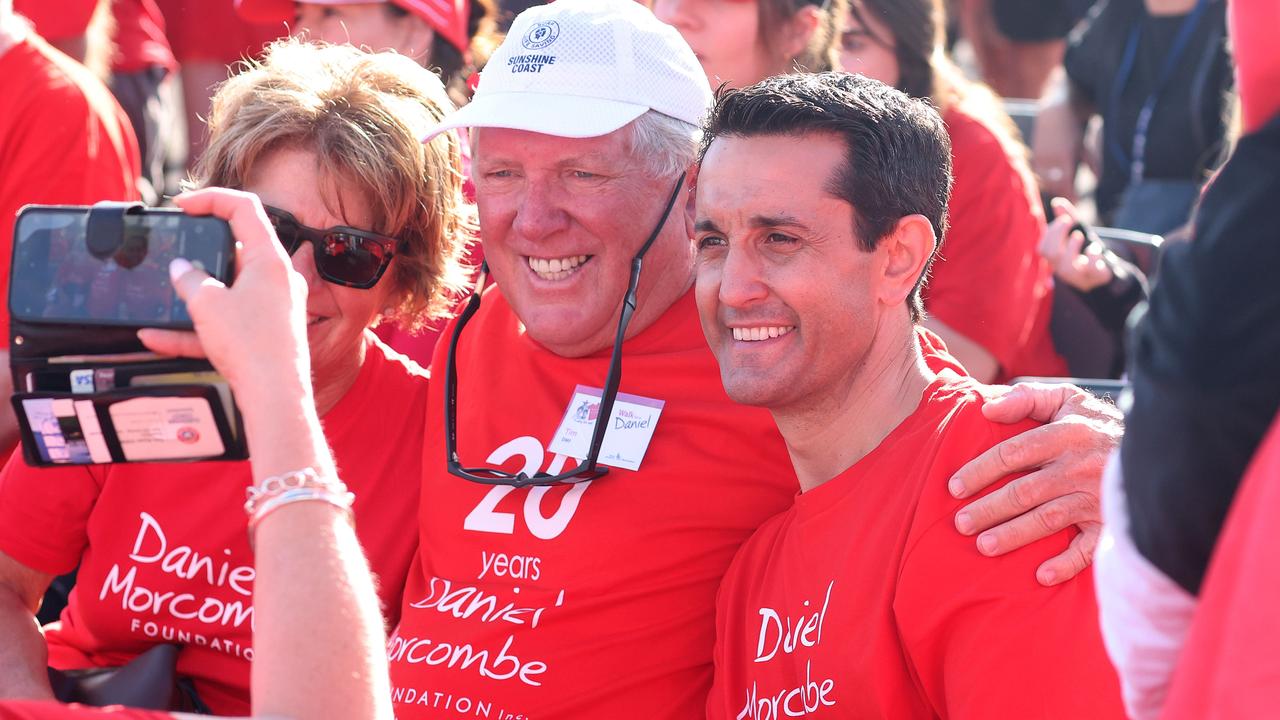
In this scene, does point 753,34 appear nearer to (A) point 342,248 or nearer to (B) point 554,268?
(B) point 554,268

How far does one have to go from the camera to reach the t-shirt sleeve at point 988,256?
3.93 meters

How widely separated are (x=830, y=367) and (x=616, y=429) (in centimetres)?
48

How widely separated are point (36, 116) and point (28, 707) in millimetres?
2505

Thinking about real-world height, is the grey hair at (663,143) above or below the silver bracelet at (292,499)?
above

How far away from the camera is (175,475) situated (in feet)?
8.52

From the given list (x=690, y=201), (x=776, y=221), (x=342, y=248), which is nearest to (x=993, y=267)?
(x=690, y=201)

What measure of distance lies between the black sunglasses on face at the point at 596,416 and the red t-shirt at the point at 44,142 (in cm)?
Answer: 137

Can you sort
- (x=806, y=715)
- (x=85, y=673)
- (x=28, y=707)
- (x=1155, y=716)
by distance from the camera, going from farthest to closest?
(x=85, y=673) → (x=806, y=715) → (x=28, y=707) → (x=1155, y=716)

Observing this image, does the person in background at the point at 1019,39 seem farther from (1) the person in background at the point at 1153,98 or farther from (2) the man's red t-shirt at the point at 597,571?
(2) the man's red t-shirt at the point at 597,571

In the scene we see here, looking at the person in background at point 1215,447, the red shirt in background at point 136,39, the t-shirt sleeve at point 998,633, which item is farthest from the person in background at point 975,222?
the red shirt in background at point 136,39

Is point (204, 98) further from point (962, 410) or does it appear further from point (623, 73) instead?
point (962, 410)

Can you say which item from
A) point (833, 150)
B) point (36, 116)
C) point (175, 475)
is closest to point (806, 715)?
point (833, 150)

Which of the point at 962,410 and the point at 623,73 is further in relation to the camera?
the point at 623,73

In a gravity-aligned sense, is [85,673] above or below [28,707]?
below
